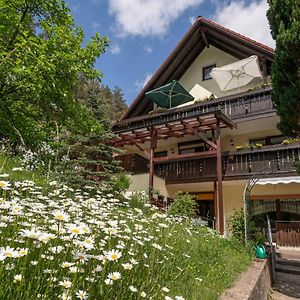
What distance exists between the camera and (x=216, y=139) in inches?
537

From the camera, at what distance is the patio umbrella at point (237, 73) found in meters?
15.4

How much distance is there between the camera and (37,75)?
7723 millimetres

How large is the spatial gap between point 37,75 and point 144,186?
939cm

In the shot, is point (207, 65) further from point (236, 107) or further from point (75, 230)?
point (75, 230)

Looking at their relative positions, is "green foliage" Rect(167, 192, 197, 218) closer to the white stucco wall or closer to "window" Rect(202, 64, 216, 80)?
the white stucco wall

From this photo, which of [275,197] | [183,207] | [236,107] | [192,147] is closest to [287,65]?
[183,207]

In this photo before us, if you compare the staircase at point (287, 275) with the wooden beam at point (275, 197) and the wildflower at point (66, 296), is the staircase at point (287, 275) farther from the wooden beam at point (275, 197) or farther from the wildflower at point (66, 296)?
the wildflower at point (66, 296)

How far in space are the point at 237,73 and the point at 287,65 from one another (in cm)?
1038

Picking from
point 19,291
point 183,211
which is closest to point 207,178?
point 183,211

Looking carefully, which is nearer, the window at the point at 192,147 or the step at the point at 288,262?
the step at the point at 288,262

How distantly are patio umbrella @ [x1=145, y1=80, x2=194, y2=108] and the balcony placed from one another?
4.94 metres

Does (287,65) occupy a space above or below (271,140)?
below

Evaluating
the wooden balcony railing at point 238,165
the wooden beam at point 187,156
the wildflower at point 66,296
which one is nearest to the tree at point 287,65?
the wildflower at point 66,296

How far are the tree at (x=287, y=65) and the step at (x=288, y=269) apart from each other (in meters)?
5.00
